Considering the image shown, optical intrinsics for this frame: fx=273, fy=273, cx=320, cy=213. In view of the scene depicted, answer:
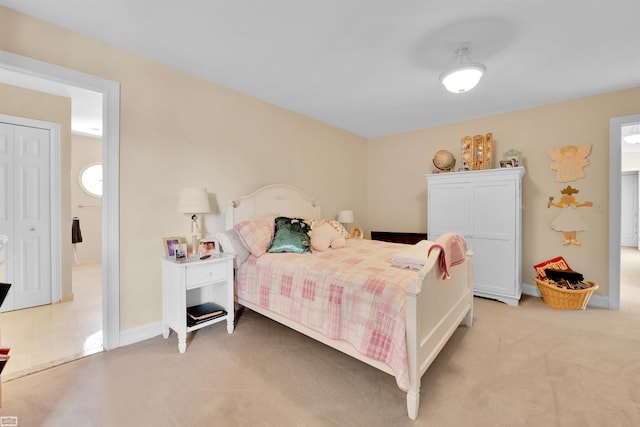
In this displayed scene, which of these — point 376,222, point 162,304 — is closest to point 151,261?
point 162,304

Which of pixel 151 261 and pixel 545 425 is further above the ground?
pixel 151 261

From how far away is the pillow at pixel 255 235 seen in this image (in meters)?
2.65

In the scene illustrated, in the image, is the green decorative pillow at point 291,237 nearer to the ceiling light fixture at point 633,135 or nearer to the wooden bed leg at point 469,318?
the wooden bed leg at point 469,318

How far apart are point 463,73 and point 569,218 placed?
2.51 m

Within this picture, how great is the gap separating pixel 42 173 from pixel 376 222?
4709 mm

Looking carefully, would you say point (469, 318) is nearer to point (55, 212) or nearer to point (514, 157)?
point (514, 157)

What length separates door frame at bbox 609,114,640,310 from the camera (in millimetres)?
3041

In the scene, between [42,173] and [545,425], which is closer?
Answer: [545,425]

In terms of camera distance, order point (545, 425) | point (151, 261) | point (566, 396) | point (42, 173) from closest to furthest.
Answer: point (545, 425), point (566, 396), point (151, 261), point (42, 173)

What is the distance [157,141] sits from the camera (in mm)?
2484

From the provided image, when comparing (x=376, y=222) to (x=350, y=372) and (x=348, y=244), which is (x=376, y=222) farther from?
(x=350, y=372)

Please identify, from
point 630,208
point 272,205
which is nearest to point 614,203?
point 272,205

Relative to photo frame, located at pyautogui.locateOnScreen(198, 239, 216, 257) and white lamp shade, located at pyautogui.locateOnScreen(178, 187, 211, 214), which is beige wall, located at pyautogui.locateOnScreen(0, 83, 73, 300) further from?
photo frame, located at pyautogui.locateOnScreen(198, 239, 216, 257)

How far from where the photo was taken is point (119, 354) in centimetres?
216
